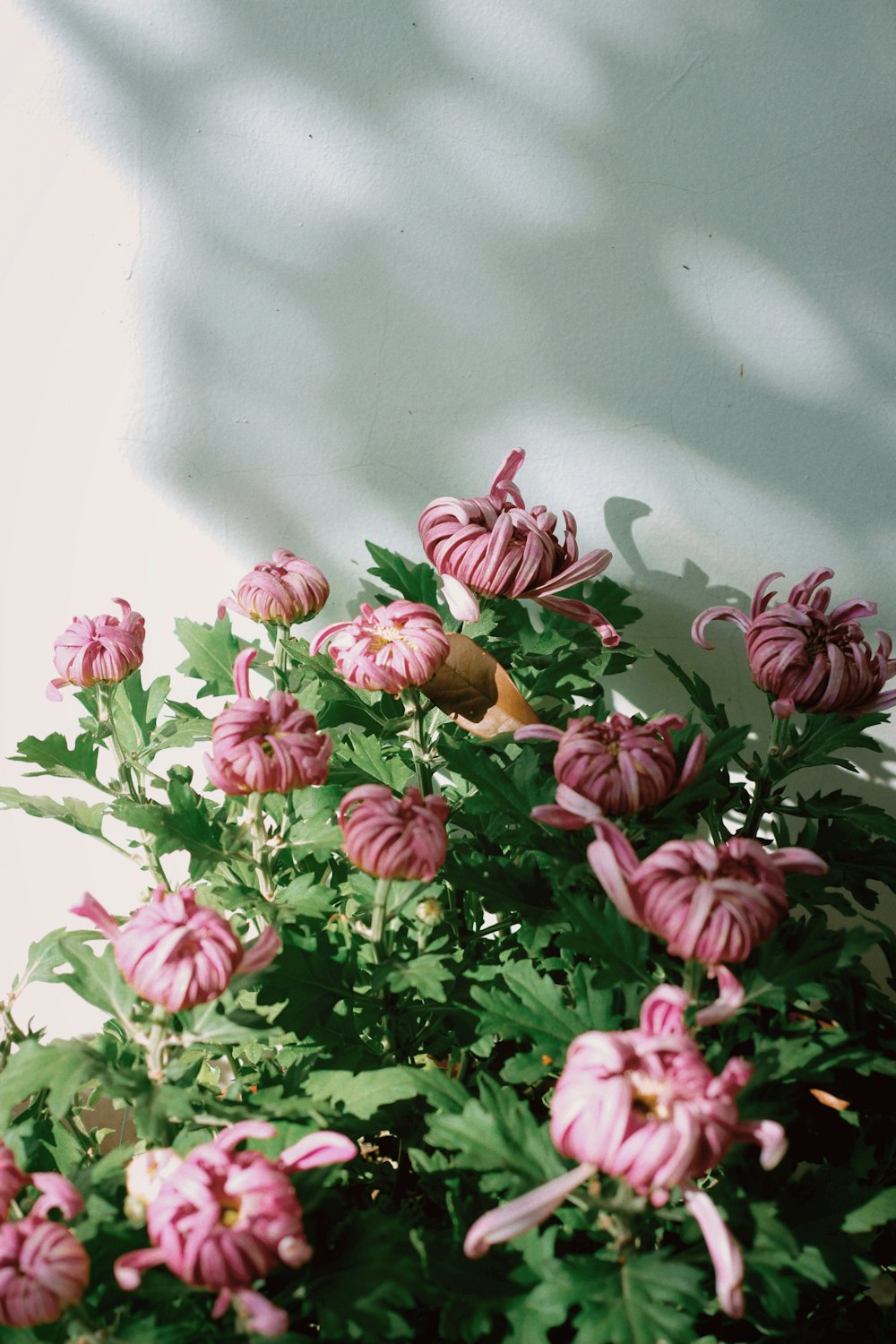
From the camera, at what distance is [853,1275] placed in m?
0.71

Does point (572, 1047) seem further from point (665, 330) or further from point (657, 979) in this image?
point (665, 330)

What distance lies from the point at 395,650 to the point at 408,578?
27cm

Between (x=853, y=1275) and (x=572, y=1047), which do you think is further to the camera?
(x=853, y=1275)

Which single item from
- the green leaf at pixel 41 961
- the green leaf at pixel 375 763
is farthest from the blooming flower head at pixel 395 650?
the green leaf at pixel 41 961

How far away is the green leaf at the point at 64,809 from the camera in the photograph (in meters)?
1.03

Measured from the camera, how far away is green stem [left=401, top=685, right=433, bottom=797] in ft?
3.13

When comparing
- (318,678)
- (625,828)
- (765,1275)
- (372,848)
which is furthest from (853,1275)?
(318,678)

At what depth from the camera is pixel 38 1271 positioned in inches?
22.3

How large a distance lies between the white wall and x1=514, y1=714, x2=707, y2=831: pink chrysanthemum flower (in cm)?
53

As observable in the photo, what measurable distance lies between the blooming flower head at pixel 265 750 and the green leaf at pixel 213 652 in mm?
341

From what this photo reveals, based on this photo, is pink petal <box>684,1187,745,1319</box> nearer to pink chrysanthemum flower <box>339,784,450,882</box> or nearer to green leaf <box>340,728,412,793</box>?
pink chrysanthemum flower <box>339,784,450,882</box>

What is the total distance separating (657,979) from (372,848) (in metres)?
0.24

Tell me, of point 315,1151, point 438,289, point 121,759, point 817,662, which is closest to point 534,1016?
point 315,1151

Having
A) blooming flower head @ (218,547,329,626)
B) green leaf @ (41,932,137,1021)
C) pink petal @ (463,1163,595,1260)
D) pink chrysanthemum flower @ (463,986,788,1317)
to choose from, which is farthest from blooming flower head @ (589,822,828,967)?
blooming flower head @ (218,547,329,626)
